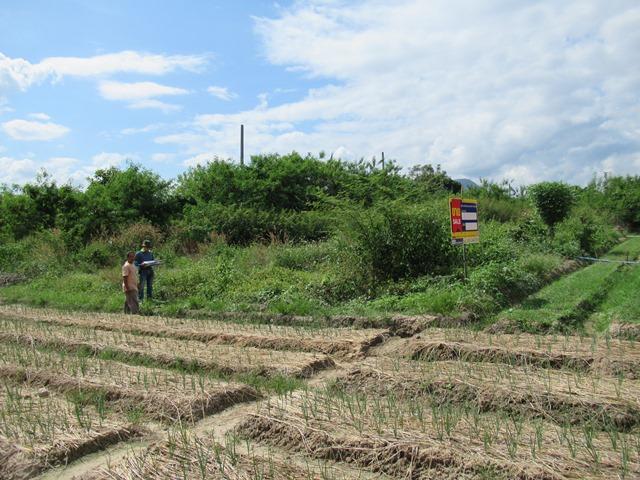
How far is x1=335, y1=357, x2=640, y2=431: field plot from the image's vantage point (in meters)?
4.79

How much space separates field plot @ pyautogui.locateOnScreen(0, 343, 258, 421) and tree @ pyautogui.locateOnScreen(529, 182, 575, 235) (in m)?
17.8

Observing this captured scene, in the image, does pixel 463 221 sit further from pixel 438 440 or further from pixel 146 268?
pixel 438 440

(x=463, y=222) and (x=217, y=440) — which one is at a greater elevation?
(x=463, y=222)

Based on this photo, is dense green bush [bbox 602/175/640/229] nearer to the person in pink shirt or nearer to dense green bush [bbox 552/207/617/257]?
dense green bush [bbox 552/207/617/257]

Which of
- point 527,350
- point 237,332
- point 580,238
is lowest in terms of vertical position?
point 237,332

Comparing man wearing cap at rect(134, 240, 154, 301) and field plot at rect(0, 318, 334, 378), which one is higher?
man wearing cap at rect(134, 240, 154, 301)

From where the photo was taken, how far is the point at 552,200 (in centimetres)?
2103

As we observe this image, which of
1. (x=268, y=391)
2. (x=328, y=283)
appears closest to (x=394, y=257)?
(x=328, y=283)

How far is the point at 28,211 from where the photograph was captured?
990 inches

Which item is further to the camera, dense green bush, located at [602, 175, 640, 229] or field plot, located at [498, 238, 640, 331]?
dense green bush, located at [602, 175, 640, 229]

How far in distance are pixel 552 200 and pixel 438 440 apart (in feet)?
61.3

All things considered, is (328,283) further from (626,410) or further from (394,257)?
(626,410)

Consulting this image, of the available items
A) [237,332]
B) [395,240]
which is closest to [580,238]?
[395,240]

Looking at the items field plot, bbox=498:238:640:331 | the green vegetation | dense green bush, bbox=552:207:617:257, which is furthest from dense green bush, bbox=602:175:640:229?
field plot, bbox=498:238:640:331
